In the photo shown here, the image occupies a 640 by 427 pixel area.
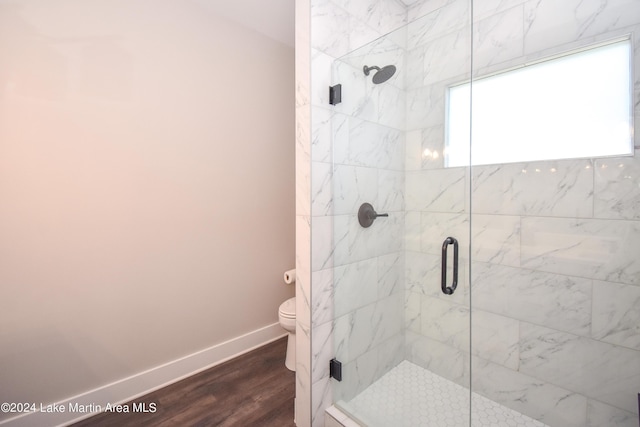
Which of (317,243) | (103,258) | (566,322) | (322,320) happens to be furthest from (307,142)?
(566,322)

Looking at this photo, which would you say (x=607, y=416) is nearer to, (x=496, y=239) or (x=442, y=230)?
(x=496, y=239)

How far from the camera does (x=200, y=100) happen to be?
1954mm

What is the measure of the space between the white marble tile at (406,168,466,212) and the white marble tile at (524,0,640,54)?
0.83m

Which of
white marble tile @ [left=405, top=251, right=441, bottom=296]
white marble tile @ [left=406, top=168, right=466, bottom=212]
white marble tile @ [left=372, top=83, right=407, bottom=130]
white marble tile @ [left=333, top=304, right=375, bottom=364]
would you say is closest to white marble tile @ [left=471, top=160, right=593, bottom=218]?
white marble tile @ [left=406, top=168, right=466, bottom=212]

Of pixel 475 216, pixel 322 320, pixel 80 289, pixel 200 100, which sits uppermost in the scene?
pixel 200 100

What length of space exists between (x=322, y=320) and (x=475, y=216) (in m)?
1.21

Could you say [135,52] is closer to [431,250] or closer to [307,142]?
[307,142]

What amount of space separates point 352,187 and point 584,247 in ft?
4.21

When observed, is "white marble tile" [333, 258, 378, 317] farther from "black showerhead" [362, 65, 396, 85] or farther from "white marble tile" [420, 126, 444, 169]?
"black showerhead" [362, 65, 396, 85]

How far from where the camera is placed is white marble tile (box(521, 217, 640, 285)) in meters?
1.25

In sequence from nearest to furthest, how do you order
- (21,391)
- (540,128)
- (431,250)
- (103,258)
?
(21,391)
(540,128)
(103,258)
(431,250)

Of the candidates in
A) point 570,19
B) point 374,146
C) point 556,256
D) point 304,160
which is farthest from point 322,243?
point 570,19

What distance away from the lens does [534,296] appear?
1.50 metres

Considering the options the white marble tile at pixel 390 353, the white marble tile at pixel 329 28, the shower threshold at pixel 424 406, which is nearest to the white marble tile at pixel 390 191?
the white marble tile at pixel 329 28
